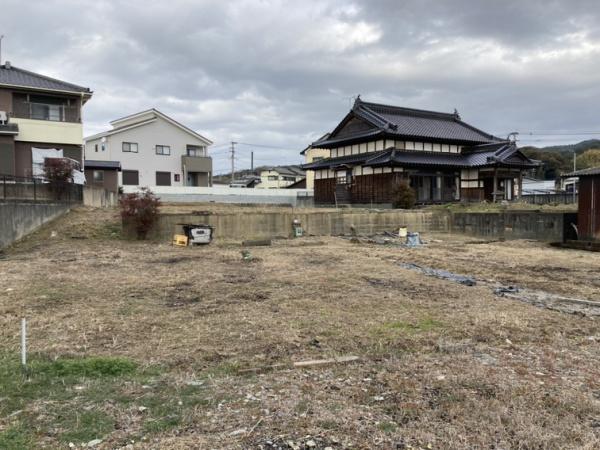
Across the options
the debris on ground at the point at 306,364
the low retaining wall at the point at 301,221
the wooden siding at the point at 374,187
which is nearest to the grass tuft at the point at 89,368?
the debris on ground at the point at 306,364

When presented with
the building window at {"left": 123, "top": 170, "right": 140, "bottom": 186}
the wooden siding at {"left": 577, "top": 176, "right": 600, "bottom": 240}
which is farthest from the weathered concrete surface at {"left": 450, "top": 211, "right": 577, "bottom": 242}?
the building window at {"left": 123, "top": 170, "right": 140, "bottom": 186}

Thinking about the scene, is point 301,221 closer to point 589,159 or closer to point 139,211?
point 139,211

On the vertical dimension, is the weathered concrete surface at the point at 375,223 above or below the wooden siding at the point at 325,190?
below

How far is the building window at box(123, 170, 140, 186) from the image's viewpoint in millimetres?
31406

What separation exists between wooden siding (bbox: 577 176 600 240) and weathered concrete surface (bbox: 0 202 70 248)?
1828 centimetres

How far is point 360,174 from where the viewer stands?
27297 mm

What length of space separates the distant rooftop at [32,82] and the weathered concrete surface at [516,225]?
58.1 ft

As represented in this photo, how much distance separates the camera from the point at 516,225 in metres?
18.8

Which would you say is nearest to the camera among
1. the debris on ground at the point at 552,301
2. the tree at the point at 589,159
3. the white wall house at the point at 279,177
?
the debris on ground at the point at 552,301

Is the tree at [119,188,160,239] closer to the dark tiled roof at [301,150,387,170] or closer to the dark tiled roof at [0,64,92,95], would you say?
the dark tiled roof at [0,64,92,95]

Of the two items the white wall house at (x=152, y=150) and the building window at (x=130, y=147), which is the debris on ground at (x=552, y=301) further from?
the building window at (x=130, y=147)

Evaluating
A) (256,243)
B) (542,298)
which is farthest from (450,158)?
(542,298)

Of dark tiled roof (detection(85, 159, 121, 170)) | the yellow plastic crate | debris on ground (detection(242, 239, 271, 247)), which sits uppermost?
dark tiled roof (detection(85, 159, 121, 170))

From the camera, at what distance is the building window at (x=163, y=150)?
32688 millimetres
